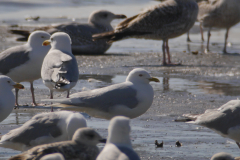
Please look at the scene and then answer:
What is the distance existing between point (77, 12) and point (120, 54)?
1390 cm

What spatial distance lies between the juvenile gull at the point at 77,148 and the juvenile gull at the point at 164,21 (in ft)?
25.0

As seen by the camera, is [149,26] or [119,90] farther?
[149,26]

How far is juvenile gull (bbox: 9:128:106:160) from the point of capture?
376 cm

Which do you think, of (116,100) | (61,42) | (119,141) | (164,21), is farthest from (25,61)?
(164,21)

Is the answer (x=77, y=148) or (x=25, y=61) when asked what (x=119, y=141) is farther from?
(x=25, y=61)

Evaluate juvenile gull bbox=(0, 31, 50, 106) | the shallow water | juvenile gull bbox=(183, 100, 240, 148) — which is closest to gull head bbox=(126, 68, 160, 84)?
the shallow water

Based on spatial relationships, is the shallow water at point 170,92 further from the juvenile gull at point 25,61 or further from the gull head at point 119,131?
the gull head at point 119,131

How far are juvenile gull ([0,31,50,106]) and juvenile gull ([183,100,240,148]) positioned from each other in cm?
322

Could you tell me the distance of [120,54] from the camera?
502 inches

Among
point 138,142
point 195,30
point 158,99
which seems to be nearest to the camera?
point 138,142

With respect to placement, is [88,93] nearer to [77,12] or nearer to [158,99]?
[158,99]

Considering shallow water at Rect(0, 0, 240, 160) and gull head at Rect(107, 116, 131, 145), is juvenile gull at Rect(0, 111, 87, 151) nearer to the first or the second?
shallow water at Rect(0, 0, 240, 160)

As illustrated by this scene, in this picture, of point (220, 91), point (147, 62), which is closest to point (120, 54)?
point (147, 62)

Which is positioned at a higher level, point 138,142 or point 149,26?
point 149,26
